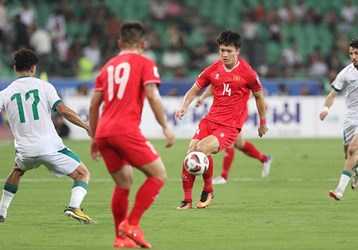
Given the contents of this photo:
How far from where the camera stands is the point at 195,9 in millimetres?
35656

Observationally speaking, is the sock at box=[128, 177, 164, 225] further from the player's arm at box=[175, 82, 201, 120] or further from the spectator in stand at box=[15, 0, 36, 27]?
the spectator in stand at box=[15, 0, 36, 27]

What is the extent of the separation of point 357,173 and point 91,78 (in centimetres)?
1732

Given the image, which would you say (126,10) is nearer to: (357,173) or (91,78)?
(91,78)

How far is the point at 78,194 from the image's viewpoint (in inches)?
442

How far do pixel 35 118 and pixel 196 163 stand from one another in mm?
2491

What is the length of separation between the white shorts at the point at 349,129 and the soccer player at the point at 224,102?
157 centimetres

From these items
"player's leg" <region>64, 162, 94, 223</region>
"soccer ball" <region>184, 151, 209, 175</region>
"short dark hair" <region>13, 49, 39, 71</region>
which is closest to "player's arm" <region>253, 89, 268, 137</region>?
"soccer ball" <region>184, 151, 209, 175</region>

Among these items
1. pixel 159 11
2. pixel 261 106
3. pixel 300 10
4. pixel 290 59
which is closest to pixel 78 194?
pixel 261 106

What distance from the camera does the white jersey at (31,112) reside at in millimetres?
10984

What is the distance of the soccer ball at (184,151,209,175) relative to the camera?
12.6 meters

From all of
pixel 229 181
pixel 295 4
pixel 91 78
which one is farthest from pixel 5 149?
pixel 295 4

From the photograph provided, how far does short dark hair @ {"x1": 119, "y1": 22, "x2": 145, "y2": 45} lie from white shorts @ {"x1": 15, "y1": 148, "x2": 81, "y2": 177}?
2.51 m

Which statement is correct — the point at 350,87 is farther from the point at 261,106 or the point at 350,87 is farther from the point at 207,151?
the point at 207,151

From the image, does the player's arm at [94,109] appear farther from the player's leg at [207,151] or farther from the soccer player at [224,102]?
the soccer player at [224,102]
